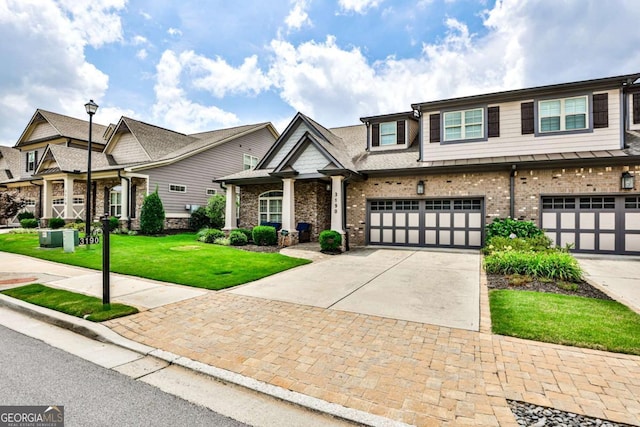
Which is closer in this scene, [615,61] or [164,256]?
[164,256]

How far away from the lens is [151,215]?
17.7 meters

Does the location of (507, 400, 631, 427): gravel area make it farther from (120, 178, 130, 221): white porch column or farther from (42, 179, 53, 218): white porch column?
(42, 179, 53, 218): white porch column

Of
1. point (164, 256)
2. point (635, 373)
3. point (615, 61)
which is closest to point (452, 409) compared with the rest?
point (635, 373)

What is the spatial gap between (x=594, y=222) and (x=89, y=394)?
623 inches

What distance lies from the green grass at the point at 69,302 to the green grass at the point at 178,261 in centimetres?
193

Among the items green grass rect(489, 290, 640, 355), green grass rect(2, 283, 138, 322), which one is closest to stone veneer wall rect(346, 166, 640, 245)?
green grass rect(489, 290, 640, 355)

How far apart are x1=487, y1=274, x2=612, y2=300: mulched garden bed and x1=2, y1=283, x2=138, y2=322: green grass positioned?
8.03 metres

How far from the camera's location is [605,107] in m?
12.3

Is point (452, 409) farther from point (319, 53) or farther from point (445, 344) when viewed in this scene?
point (319, 53)

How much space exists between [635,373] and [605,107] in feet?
42.4

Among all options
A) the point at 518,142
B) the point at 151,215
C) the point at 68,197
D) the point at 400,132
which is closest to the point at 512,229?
the point at 518,142

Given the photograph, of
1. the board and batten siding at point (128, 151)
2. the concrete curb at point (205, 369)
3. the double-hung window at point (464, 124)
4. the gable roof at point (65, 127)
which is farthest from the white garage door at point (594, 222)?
the gable roof at point (65, 127)

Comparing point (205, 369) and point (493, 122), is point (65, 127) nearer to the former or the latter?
point (205, 369)

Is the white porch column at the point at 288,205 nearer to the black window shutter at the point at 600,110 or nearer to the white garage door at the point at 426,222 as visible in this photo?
the white garage door at the point at 426,222
